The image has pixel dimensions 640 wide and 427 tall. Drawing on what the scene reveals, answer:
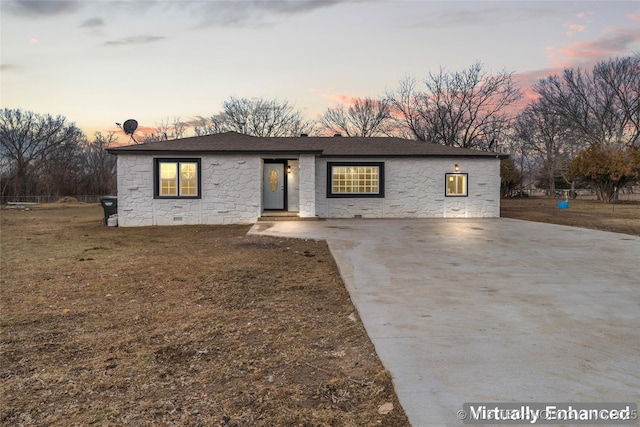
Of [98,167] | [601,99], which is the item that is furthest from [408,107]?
[98,167]

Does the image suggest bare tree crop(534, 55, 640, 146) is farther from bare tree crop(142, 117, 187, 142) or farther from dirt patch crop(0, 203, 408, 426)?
dirt patch crop(0, 203, 408, 426)

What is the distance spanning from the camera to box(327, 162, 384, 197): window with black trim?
15.1 m

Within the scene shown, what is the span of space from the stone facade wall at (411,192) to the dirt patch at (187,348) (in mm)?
8849

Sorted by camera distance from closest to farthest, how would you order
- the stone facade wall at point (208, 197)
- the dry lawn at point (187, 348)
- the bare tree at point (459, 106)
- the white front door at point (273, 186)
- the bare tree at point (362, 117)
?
the dry lawn at point (187, 348) → the stone facade wall at point (208, 197) → the white front door at point (273, 186) → the bare tree at point (459, 106) → the bare tree at point (362, 117)

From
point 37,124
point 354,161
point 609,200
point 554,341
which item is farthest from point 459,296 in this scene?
point 37,124

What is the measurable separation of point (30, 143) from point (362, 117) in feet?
108

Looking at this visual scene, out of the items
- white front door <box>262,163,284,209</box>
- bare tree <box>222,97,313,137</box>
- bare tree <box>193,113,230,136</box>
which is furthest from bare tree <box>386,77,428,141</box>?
white front door <box>262,163,284,209</box>

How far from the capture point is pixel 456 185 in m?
15.3

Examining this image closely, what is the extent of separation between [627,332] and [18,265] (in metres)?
8.61

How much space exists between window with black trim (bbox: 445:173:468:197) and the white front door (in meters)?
6.74

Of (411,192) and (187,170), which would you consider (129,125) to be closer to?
(187,170)

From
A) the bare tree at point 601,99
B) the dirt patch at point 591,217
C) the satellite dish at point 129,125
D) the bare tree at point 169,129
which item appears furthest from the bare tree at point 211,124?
the bare tree at point 601,99

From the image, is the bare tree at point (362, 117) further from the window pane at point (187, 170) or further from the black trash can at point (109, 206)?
the black trash can at point (109, 206)

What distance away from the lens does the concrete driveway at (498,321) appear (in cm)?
232
